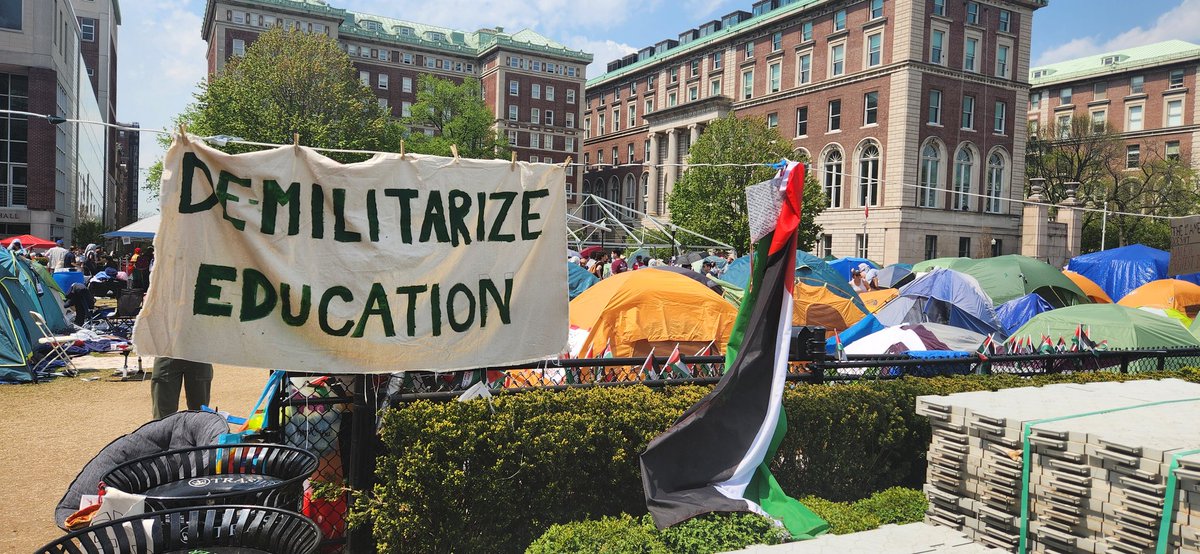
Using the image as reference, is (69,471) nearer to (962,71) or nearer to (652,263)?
(652,263)

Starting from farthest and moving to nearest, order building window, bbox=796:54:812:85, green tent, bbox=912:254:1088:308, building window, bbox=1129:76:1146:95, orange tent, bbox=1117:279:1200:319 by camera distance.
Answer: building window, bbox=1129:76:1146:95
building window, bbox=796:54:812:85
green tent, bbox=912:254:1088:308
orange tent, bbox=1117:279:1200:319

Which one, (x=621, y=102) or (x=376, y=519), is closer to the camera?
(x=376, y=519)

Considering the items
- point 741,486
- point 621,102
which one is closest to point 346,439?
point 741,486

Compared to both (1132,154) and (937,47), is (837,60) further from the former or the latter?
(1132,154)

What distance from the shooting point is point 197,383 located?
7090 mm

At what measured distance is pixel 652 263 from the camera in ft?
85.8

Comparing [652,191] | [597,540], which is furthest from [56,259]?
[652,191]

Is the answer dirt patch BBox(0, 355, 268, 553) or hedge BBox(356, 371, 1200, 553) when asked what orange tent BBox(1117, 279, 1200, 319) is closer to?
hedge BBox(356, 371, 1200, 553)

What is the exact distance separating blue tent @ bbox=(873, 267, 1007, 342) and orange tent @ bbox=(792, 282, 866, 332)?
1.30 m

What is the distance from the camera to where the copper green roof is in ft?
206

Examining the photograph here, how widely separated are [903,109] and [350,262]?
155 ft

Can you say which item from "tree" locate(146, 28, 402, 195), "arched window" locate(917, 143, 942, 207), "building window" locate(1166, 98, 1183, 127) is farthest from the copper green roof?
"tree" locate(146, 28, 402, 195)

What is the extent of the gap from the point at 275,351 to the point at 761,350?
3.32 metres

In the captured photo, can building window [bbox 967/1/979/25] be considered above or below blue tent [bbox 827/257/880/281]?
above
